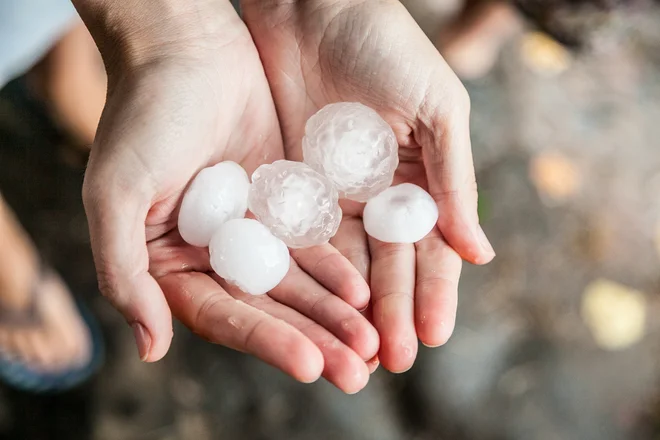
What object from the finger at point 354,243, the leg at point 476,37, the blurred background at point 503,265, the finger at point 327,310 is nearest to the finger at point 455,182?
the finger at point 354,243

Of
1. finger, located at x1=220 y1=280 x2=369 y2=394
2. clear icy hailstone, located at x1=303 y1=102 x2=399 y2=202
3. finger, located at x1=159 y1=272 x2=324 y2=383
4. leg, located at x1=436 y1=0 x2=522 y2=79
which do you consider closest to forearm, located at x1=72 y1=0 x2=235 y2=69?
clear icy hailstone, located at x1=303 y1=102 x2=399 y2=202

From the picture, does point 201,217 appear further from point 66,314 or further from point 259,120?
point 66,314

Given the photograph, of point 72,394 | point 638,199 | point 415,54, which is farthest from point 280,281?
point 638,199

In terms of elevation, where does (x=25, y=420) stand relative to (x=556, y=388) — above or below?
above

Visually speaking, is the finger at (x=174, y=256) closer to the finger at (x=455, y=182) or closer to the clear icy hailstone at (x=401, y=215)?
the clear icy hailstone at (x=401, y=215)

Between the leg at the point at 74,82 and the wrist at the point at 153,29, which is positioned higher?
the wrist at the point at 153,29
